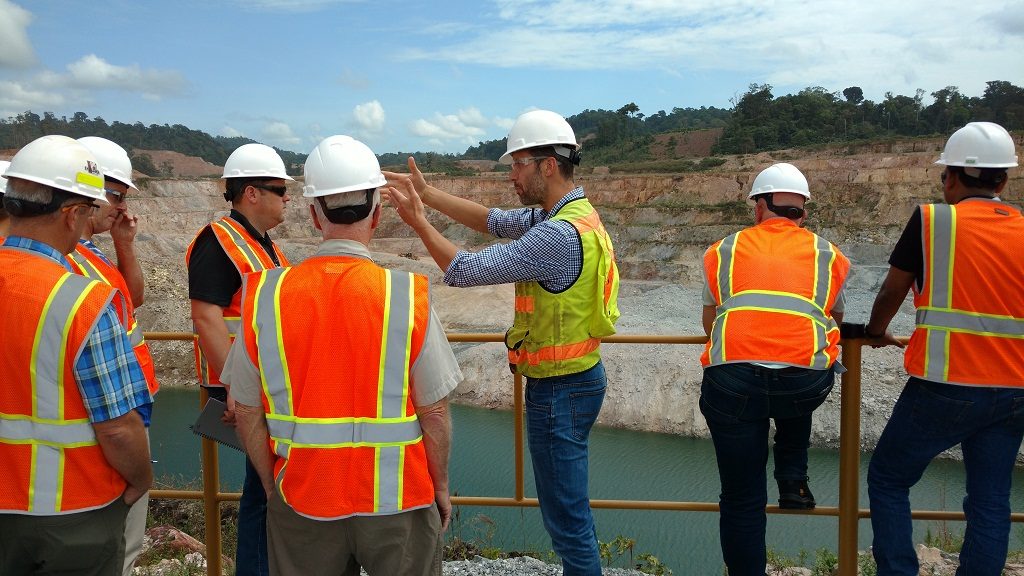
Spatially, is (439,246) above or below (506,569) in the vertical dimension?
above

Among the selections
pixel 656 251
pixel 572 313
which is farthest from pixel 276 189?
pixel 656 251

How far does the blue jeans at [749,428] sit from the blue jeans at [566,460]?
1.70 feet

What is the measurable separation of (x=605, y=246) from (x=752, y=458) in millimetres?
983

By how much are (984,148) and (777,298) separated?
89cm

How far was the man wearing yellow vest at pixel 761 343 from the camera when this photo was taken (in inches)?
101

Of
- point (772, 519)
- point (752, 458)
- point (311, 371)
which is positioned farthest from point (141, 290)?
point (772, 519)

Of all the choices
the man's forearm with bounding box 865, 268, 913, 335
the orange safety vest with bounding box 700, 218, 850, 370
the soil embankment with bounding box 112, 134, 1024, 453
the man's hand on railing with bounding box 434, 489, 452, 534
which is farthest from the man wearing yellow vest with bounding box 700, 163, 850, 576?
the soil embankment with bounding box 112, 134, 1024, 453

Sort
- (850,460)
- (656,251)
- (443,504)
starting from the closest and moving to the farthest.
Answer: (443,504), (850,460), (656,251)

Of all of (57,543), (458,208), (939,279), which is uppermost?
(458,208)

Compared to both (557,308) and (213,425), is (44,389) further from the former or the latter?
(557,308)

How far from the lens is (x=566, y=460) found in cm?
243

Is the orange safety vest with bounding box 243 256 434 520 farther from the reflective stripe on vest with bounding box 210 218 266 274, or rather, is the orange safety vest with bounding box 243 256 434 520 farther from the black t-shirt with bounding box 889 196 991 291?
the black t-shirt with bounding box 889 196 991 291

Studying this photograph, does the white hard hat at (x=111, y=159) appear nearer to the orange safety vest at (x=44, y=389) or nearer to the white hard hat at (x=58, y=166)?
the white hard hat at (x=58, y=166)

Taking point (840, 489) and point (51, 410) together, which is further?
point (840, 489)
